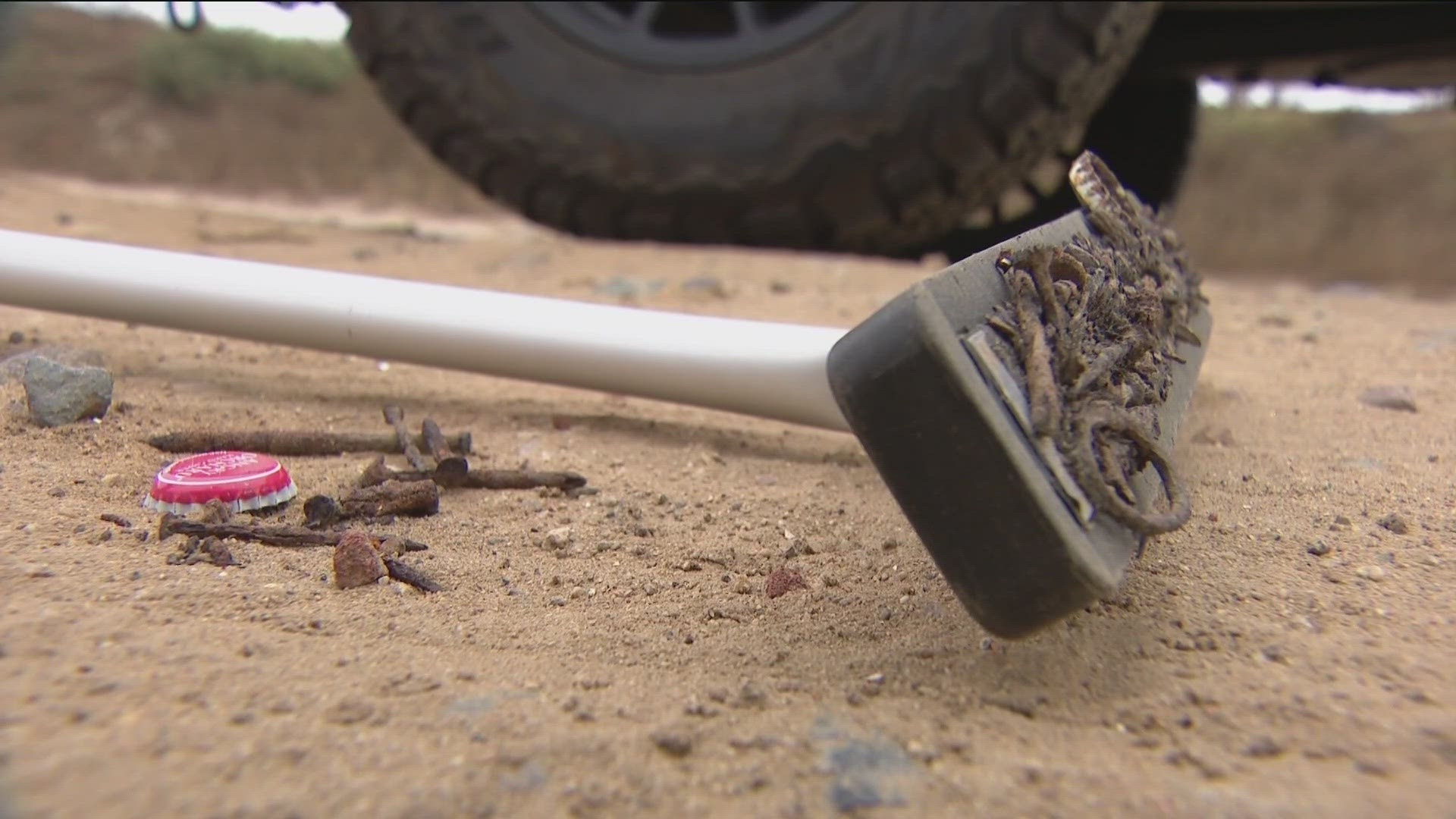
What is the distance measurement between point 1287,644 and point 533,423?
962mm

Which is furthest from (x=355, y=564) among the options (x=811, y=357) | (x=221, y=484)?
(x=811, y=357)

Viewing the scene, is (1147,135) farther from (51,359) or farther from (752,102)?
(51,359)

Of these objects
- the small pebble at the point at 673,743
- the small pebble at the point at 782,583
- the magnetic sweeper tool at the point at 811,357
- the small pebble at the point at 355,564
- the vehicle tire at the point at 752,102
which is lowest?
the small pebble at the point at 673,743

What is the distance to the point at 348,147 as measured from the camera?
919 cm

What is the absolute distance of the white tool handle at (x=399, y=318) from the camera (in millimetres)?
1188

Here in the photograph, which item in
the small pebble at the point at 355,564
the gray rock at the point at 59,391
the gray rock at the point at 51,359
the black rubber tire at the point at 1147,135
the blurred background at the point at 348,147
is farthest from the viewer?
the blurred background at the point at 348,147

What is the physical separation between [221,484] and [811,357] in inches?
23.5

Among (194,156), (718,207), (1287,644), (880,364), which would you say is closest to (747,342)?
(880,364)

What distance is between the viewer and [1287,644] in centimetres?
72

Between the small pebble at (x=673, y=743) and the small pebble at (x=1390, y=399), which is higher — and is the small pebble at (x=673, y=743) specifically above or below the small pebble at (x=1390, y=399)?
below

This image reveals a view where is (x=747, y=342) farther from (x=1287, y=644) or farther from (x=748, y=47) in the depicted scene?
(x=748, y=47)

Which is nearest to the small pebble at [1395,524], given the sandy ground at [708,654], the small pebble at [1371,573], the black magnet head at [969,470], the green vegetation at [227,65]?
the sandy ground at [708,654]

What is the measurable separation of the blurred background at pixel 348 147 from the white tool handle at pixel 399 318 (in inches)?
252

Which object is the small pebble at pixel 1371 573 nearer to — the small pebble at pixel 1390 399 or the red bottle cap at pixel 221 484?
the small pebble at pixel 1390 399
